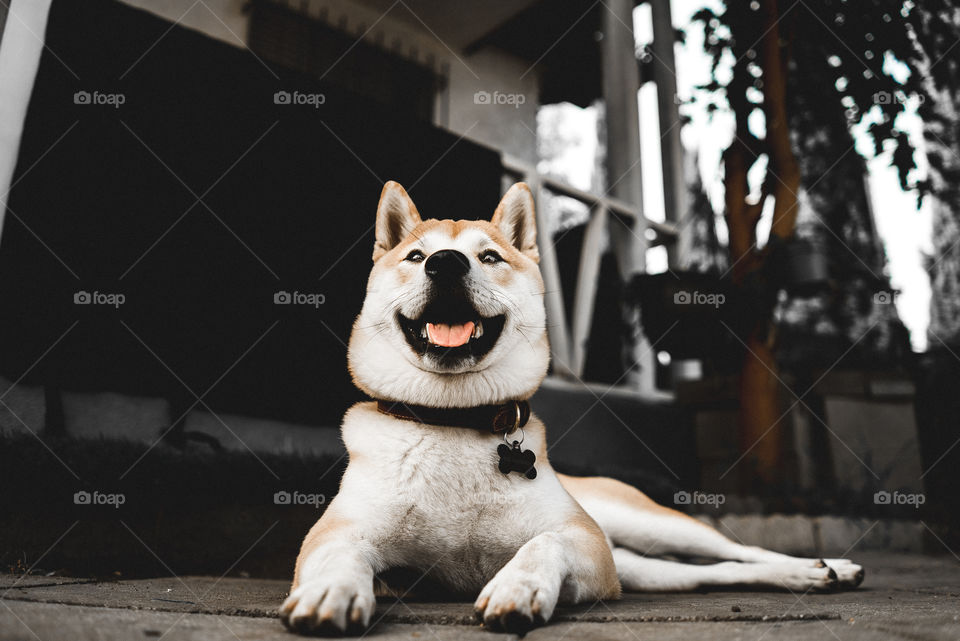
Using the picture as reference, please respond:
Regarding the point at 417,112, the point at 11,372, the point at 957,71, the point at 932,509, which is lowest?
the point at 932,509

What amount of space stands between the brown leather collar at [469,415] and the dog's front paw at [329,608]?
1.81 feet

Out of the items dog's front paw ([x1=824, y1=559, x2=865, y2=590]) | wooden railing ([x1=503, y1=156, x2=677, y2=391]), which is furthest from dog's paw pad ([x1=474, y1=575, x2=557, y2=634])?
wooden railing ([x1=503, y1=156, x2=677, y2=391])

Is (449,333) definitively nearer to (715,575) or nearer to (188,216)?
(715,575)

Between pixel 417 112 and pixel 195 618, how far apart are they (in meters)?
5.49

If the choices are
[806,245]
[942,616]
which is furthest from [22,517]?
[806,245]

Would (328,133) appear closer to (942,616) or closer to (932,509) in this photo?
(942,616)

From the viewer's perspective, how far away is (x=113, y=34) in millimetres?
2881

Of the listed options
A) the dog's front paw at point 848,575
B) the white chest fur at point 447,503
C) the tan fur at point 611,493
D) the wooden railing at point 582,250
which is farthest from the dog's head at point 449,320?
the wooden railing at point 582,250

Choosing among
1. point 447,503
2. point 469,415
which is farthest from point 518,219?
point 447,503

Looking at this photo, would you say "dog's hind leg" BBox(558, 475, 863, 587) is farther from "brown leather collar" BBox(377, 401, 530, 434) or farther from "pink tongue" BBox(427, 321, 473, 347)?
"pink tongue" BBox(427, 321, 473, 347)

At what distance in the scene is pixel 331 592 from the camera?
1.06m

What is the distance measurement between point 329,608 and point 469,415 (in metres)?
0.67

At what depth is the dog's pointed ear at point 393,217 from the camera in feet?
6.20

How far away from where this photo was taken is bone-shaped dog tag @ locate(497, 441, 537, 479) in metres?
1.51
